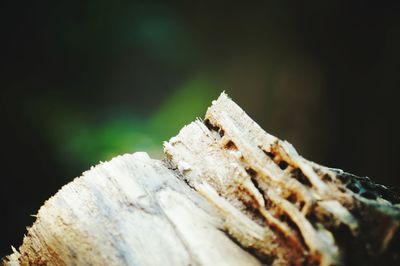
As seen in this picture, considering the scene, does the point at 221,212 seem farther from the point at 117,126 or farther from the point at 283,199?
the point at 117,126

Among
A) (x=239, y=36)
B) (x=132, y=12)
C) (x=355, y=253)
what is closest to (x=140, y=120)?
(x=132, y=12)

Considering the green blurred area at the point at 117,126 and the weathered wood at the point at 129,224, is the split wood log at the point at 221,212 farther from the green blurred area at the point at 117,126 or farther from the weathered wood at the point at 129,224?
the green blurred area at the point at 117,126

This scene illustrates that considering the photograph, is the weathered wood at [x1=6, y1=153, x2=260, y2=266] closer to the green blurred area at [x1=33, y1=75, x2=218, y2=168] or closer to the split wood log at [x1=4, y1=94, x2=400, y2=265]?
the split wood log at [x1=4, y1=94, x2=400, y2=265]

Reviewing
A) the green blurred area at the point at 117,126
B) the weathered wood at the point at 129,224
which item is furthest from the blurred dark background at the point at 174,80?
the weathered wood at the point at 129,224

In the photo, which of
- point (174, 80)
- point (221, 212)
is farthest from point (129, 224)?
point (174, 80)

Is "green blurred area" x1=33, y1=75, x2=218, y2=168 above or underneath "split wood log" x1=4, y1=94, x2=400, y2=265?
above

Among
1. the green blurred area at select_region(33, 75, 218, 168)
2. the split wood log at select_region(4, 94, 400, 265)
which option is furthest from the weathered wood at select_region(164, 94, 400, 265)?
the green blurred area at select_region(33, 75, 218, 168)
